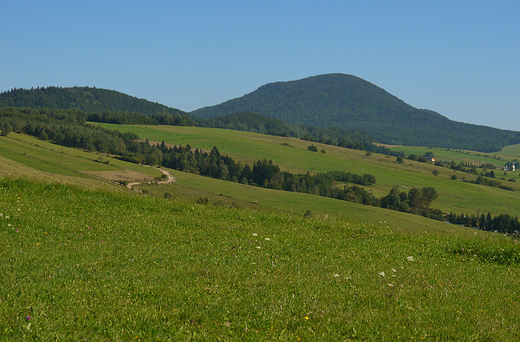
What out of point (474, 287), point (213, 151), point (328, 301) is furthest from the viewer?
point (213, 151)

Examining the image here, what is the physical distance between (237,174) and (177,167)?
18.9 metres

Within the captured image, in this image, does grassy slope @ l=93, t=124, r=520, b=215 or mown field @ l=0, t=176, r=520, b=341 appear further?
grassy slope @ l=93, t=124, r=520, b=215

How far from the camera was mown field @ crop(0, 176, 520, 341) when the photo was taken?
6387mm

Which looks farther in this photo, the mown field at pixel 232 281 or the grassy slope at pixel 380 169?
the grassy slope at pixel 380 169

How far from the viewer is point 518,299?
8.48 metres

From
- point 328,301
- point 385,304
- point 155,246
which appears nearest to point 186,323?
point 328,301

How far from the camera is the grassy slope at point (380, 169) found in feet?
425

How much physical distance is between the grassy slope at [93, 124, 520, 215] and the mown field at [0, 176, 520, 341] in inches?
4394

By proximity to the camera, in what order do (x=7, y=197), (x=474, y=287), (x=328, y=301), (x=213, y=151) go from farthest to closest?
(x=213, y=151), (x=7, y=197), (x=474, y=287), (x=328, y=301)

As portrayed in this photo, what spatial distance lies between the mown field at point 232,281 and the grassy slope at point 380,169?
112 meters

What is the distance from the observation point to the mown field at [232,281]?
6.39 metres

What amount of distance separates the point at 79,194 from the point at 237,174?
411ft

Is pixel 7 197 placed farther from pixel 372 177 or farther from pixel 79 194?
pixel 372 177

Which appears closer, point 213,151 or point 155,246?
point 155,246
